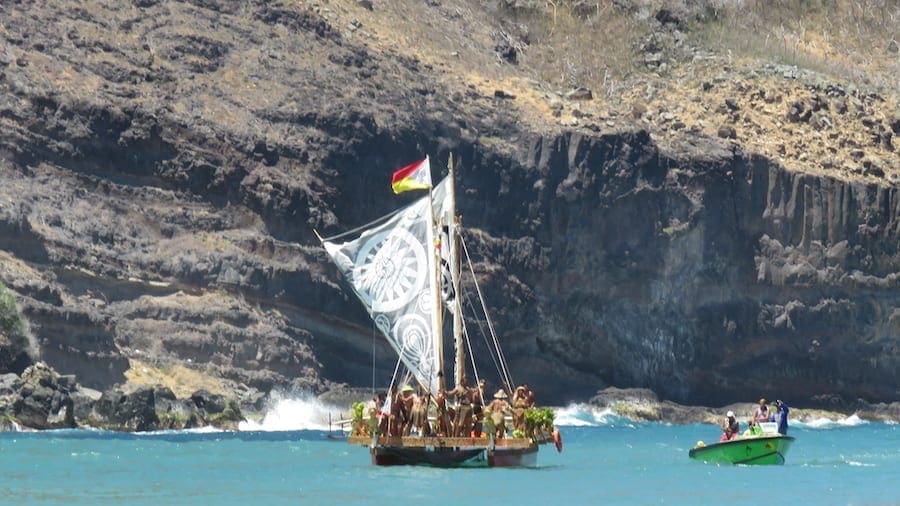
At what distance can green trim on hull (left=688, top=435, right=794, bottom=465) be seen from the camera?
2400 inches

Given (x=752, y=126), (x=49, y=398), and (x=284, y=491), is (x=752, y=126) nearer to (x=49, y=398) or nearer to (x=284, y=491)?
(x=49, y=398)

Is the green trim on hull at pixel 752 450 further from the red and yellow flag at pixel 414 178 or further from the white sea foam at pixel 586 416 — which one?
the white sea foam at pixel 586 416

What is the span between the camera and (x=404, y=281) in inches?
2292

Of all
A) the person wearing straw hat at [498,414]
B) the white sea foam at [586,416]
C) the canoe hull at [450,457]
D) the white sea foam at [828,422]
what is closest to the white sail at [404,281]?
the person wearing straw hat at [498,414]

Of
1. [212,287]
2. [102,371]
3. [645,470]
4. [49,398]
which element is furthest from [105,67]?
[645,470]

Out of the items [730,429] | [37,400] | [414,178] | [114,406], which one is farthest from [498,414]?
[114,406]

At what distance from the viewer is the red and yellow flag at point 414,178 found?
195 ft

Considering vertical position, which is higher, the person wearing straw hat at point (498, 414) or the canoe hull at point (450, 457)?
the person wearing straw hat at point (498, 414)

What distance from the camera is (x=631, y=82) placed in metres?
144

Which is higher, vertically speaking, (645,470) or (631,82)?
(631,82)

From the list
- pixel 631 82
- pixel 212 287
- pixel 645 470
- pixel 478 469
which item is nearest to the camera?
pixel 478 469

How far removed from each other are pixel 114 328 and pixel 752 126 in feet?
173

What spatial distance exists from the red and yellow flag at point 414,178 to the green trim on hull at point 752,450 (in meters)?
12.3

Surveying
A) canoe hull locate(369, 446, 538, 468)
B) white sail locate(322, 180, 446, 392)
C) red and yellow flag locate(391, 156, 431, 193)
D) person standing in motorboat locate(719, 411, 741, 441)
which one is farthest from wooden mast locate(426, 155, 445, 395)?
person standing in motorboat locate(719, 411, 741, 441)
